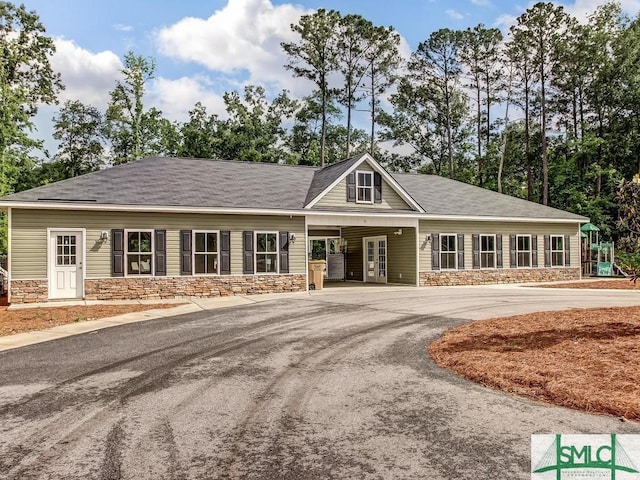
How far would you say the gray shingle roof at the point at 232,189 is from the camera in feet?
52.7

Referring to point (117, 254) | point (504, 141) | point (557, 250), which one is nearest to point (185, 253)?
point (117, 254)

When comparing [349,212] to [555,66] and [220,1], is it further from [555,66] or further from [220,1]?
[555,66]

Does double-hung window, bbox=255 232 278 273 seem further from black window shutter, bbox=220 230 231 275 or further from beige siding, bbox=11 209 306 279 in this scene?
black window shutter, bbox=220 230 231 275

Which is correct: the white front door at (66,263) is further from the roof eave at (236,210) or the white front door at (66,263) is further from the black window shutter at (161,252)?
the black window shutter at (161,252)

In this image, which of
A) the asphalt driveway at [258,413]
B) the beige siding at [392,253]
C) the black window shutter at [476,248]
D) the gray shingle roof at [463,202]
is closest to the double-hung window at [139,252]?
the asphalt driveway at [258,413]

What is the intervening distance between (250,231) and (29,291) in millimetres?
6913

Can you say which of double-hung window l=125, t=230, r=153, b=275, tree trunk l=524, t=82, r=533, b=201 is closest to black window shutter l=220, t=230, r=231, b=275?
double-hung window l=125, t=230, r=153, b=275

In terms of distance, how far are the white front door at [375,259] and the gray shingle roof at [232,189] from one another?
270cm

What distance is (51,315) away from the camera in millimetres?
12000

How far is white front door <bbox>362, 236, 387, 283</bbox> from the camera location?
2241cm

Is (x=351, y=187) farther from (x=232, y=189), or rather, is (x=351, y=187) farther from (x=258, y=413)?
(x=258, y=413)

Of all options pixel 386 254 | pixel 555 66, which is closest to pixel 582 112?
pixel 555 66

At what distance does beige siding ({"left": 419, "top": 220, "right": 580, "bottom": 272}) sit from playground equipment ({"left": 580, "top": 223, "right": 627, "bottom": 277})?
288cm
